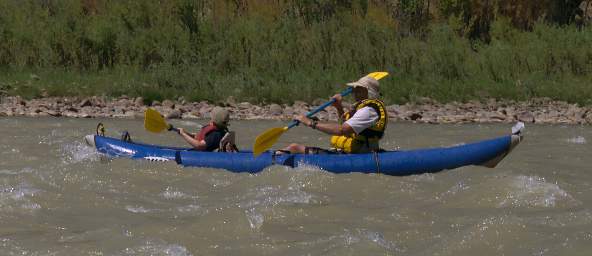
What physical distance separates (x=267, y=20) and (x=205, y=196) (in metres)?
12.7

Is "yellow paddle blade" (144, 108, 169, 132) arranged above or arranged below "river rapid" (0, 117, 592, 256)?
below

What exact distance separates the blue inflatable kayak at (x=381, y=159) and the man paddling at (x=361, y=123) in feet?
0.73

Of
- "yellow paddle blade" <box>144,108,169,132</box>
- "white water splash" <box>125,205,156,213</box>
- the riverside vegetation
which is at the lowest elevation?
the riverside vegetation

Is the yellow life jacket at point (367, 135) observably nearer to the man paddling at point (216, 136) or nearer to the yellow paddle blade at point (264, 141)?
the yellow paddle blade at point (264, 141)

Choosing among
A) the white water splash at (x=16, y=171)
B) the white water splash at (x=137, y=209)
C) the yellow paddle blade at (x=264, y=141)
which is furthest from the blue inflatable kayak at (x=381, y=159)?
the white water splash at (x=137, y=209)

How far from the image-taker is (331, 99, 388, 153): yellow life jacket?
8.00m

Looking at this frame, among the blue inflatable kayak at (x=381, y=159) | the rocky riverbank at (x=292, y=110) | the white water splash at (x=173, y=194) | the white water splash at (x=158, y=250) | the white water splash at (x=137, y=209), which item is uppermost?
the white water splash at (x=158, y=250)

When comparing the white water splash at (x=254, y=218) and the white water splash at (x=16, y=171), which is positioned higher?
the white water splash at (x=254, y=218)

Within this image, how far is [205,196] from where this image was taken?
22.5 feet

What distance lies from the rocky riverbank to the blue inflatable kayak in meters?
6.55

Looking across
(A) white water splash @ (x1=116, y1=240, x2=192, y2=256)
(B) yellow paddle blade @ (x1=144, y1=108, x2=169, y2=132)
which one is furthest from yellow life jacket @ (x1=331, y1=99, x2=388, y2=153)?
(A) white water splash @ (x1=116, y1=240, x2=192, y2=256)

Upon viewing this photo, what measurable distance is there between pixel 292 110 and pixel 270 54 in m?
2.68

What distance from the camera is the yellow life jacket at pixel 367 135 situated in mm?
7996

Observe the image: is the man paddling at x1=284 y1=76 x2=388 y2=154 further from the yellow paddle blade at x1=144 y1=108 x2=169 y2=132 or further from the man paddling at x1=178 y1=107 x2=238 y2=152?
the yellow paddle blade at x1=144 y1=108 x2=169 y2=132
